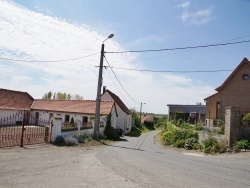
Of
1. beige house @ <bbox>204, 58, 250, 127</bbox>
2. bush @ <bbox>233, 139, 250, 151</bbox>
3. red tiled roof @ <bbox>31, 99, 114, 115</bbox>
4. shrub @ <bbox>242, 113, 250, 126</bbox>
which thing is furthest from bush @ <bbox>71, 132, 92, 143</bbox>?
beige house @ <bbox>204, 58, 250, 127</bbox>

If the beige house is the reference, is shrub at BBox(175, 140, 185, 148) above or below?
below

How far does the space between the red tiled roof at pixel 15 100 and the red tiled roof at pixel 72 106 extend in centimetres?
111

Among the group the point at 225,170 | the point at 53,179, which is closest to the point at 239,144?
the point at 225,170

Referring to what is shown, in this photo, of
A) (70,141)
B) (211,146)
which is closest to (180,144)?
(211,146)

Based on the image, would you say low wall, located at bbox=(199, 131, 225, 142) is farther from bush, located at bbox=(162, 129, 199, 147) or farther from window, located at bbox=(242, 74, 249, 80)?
window, located at bbox=(242, 74, 249, 80)

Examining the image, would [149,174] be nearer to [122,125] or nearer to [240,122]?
[240,122]

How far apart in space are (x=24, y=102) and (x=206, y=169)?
1345 inches

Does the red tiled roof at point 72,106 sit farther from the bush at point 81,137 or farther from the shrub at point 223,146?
the shrub at point 223,146

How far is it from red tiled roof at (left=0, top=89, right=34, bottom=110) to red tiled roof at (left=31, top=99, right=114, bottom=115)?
1107 millimetres

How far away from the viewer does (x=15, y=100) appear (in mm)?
38906

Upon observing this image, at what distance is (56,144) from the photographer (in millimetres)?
17859

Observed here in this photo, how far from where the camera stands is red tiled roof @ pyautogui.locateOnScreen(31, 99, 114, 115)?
108 ft

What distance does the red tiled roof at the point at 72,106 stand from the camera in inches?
1297

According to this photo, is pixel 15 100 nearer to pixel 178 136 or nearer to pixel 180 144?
pixel 178 136
